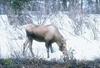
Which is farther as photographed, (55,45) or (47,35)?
(55,45)

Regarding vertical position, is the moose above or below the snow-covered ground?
above

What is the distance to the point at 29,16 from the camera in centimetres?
1652

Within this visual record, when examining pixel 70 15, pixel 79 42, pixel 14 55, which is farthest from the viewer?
pixel 70 15

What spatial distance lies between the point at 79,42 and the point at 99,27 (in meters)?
3.62

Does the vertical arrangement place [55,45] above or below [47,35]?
below

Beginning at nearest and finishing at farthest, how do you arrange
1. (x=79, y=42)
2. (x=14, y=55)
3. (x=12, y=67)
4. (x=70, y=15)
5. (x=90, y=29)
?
(x=12, y=67)
(x=14, y=55)
(x=79, y=42)
(x=90, y=29)
(x=70, y=15)

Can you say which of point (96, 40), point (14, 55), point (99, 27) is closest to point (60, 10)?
point (99, 27)

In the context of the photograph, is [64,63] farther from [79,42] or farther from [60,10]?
[60,10]

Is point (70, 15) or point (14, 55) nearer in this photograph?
point (14, 55)

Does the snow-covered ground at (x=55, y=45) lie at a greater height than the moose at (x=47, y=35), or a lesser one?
lesser

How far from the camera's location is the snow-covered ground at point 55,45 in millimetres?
9599

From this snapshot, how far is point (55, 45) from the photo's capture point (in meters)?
11.3

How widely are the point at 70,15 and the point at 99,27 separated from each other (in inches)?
66.5

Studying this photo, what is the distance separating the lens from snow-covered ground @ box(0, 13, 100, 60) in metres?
9.60
